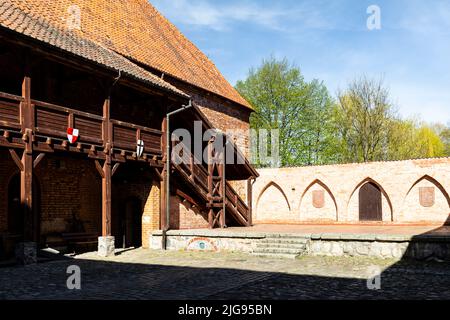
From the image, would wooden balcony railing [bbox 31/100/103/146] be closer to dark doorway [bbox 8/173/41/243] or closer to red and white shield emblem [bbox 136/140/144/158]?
red and white shield emblem [bbox 136/140/144/158]

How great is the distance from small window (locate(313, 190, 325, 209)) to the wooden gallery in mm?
7838

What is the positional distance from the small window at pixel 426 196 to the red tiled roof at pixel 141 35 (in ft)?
34.8

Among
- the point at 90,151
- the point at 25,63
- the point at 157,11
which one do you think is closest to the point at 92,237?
the point at 90,151

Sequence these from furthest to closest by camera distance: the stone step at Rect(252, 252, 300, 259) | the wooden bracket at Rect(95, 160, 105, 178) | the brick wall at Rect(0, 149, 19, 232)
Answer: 1. the wooden bracket at Rect(95, 160, 105, 178)
2. the brick wall at Rect(0, 149, 19, 232)
3. the stone step at Rect(252, 252, 300, 259)

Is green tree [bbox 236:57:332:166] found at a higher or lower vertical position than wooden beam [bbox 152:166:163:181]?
higher

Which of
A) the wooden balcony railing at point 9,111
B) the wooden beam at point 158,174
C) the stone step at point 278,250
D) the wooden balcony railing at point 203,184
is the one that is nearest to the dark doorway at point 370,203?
the wooden balcony railing at point 203,184

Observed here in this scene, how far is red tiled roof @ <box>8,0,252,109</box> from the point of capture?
685 inches

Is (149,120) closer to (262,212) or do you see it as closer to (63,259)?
(63,259)

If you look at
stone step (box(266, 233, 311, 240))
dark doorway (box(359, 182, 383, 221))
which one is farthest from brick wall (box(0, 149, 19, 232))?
dark doorway (box(359, 182, 383, 221))

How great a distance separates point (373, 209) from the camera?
25250 millimetres

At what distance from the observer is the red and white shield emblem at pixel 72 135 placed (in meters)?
12.1

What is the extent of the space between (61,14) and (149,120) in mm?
5332

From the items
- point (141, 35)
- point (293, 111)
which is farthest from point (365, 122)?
point (141, 35)

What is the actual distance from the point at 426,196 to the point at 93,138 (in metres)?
17.6
